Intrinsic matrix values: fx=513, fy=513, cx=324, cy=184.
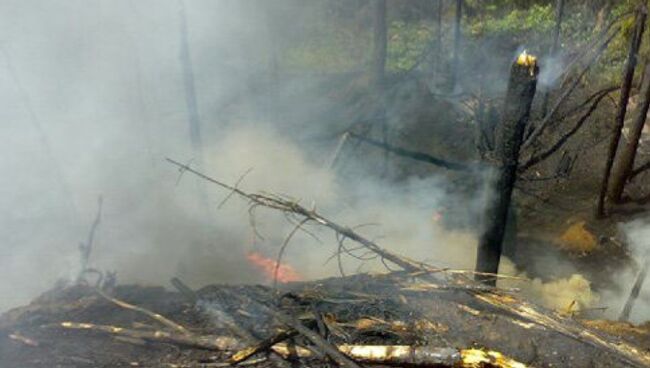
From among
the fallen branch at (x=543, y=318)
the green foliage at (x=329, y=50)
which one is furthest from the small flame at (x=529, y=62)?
the green foliage at (x=329, y=50)

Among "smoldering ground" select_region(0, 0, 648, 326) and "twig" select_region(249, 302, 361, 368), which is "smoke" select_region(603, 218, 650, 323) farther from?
"twig" select_region(249, 302, 361, 368)

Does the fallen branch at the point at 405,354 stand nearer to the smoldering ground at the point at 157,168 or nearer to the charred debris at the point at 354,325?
the charred debris at the point at 354,325

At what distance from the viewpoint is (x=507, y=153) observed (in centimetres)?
558

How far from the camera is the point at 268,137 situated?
1442cm

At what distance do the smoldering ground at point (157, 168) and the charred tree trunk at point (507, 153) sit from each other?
10.7 ft

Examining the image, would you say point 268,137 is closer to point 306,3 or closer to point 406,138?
point 406,138

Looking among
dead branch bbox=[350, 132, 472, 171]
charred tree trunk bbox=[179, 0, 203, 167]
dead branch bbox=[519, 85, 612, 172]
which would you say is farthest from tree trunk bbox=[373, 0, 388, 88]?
charred tree trunk bbox=[179, 0, 203, 167]

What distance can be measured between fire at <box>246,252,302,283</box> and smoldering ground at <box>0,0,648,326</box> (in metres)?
0.23

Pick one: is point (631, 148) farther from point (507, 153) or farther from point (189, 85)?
point (189, 85)

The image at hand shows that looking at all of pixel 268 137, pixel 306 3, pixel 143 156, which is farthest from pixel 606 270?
pixel 306 3

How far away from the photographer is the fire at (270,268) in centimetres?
1020

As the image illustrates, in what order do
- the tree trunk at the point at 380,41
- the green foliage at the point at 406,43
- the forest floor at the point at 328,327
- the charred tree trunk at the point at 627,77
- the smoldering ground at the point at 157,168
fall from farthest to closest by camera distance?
1. the green foliage at the point at 406,43
2. the tree trunk at the point at 380,41
3. the smoldering ground at the point at 157,168
4. the charred tree trunk at the point at 627,77
5. the forest floor at the point at 328,327

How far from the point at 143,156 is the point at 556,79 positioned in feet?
37.3

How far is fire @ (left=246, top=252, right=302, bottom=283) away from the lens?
33.4 feet
